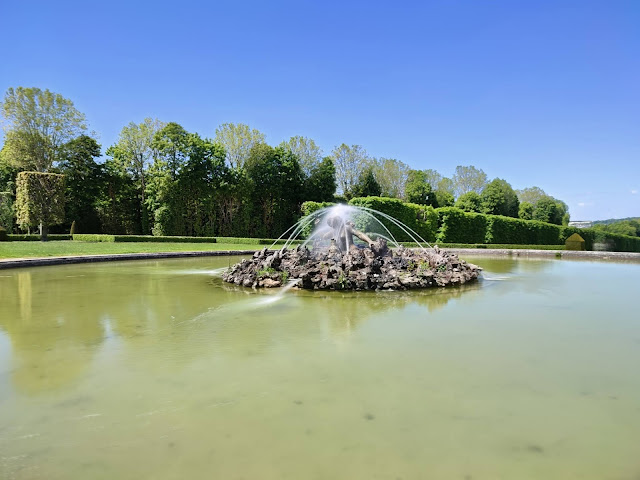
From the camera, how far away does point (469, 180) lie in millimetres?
59938

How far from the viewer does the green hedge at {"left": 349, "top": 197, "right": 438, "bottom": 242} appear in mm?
26938

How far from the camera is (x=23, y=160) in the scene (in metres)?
32.8

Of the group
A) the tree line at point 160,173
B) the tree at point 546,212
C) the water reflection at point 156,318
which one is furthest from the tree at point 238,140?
the tree at point 546,212

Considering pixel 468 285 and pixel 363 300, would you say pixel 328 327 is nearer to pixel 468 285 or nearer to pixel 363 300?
pixel 363 300

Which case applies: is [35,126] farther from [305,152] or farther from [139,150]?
[305,152]

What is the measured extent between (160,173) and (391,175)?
2961cm

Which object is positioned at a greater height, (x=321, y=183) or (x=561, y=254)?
(x=321, y=183)

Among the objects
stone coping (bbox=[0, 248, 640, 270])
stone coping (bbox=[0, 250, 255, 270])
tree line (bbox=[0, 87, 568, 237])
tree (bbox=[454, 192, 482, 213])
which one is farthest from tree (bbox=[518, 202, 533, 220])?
stone coping (bbox=[0, 250, 255, 270])

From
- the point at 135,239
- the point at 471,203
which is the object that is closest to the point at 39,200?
the point at 135,239

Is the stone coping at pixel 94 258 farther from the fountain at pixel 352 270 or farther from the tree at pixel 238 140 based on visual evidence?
the tree at pixel 238 140

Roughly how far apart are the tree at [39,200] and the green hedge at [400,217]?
20.4 meters

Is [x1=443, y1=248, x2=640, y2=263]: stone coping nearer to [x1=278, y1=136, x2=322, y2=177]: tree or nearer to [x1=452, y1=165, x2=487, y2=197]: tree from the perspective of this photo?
[x1=278, y1=136, x2=322, y2=177]: tree

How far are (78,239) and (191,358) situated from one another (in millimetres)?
29223

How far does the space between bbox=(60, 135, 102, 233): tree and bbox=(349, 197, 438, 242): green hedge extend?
2360cm
